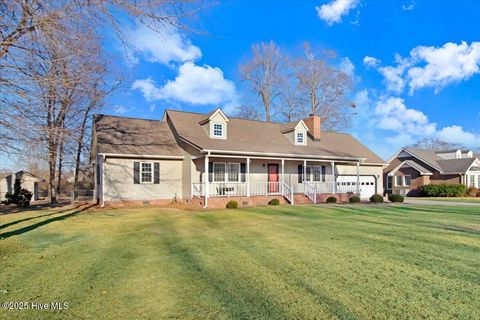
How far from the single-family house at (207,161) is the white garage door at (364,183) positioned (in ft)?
2.89

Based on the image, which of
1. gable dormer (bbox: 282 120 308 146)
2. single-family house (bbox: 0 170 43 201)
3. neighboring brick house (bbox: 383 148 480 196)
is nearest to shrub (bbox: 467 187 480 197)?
neighboring brick house (bbox: 383 148 480 196)

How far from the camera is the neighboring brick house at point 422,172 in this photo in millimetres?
34906

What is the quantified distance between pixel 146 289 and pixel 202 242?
11.2 feet

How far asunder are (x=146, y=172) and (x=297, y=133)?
11338mm

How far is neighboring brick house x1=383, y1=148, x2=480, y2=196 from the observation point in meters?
34.9

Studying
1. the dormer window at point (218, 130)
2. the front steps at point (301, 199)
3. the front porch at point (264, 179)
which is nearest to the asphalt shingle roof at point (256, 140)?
Result: the dormer window at point (218, 130)

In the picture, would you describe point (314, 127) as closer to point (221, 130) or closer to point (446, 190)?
point (221, 130)

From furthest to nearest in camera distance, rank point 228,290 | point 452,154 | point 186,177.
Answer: point 452,154 < point 186,177 < point 228,290

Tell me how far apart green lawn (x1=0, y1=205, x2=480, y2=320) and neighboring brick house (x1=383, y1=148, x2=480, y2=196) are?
28794 millimetres

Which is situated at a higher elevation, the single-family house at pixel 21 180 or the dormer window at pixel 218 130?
the dormer window at pixel 218 130

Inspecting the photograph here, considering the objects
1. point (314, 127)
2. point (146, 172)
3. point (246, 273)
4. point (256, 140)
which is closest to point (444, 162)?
point (314, 127)

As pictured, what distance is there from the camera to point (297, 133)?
23766mm

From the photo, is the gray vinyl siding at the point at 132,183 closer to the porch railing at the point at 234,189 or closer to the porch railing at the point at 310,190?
the porch railing at the point at 234,189

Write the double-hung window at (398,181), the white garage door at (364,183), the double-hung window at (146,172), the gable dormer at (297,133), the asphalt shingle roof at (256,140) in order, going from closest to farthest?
the double-hung window at (146,172) → the asphalt shingle roof at (256,140) → the gable dormer at (297,133) → the white garage door at (364,183) → the double-hung window at (398,181)
